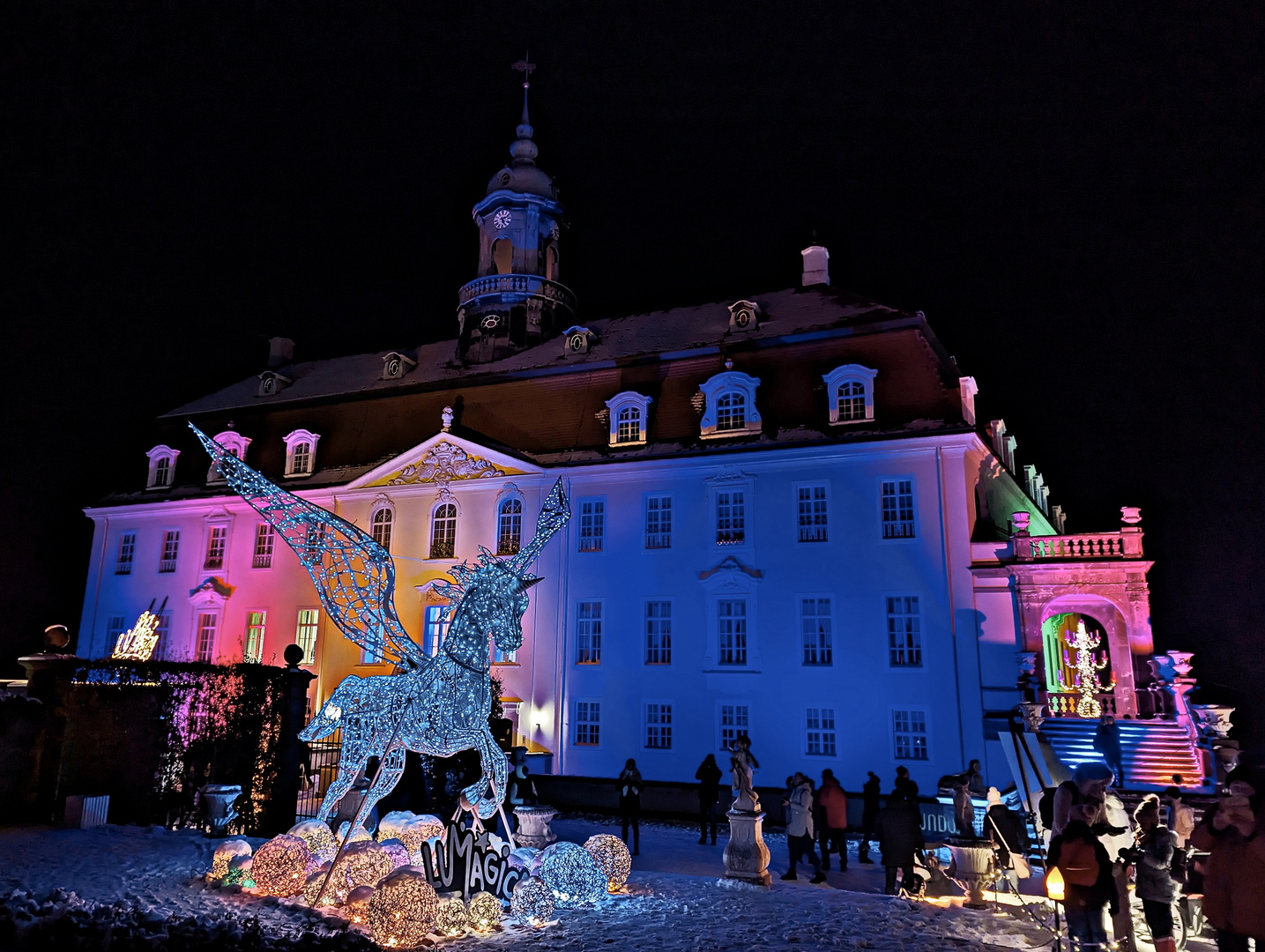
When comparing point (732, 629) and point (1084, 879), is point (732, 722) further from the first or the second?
point (1084, 879)

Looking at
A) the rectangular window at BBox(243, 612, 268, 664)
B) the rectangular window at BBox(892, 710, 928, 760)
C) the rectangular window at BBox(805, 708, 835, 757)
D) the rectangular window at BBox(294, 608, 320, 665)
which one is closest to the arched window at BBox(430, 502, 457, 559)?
the rectangular window at BBox(294, 608, 320, 665)

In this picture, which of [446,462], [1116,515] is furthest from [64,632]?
[1116,515]

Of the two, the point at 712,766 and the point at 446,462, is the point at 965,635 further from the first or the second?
the point at 446,462

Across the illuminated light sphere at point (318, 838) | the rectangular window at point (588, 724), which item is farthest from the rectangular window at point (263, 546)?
the illuminated light sphere at point (318, 838)

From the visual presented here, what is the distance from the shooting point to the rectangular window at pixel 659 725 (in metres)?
24.4

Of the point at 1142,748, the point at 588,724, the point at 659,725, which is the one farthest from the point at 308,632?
the point at 1142,748

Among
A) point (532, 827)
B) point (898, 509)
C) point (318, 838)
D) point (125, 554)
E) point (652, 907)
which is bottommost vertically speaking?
point (652, 907)

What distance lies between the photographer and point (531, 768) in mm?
24750

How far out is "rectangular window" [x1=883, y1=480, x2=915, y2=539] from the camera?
913 inches

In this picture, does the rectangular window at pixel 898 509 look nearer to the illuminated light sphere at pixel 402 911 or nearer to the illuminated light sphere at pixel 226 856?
the illuminated light sphere at pixel 402 911

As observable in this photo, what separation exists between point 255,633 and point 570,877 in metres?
22.8

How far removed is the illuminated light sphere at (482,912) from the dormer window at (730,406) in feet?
56.1

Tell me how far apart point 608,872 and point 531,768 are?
1317 centimetres

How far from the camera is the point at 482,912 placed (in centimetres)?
1016
